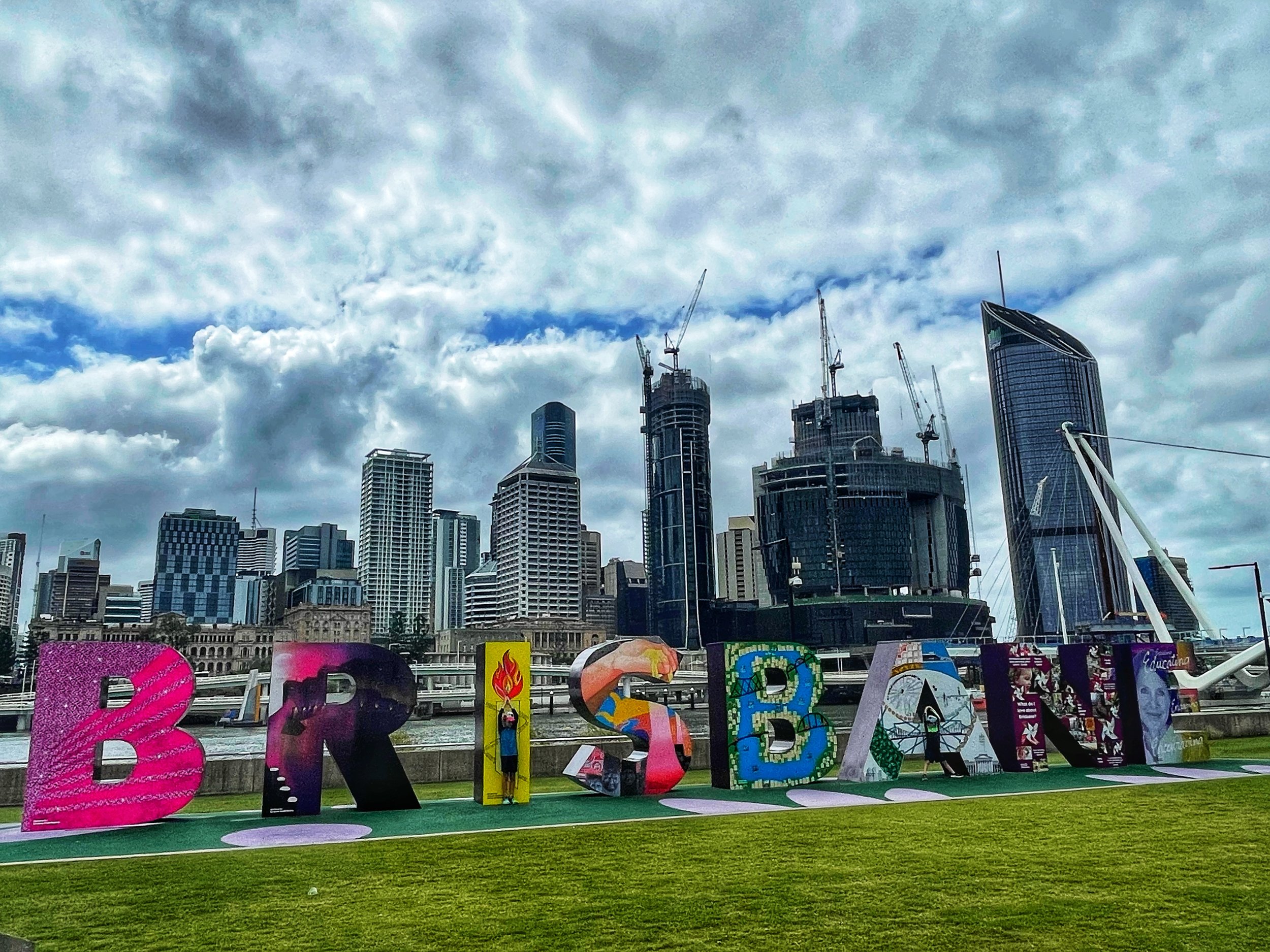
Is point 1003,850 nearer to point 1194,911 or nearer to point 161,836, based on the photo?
point 1194,911

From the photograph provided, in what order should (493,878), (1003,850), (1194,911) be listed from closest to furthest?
(1194,911)
(493,878)
(1003,850)

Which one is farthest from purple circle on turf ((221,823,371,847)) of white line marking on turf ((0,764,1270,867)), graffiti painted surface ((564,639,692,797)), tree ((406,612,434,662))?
tree ((406,612,434,662))

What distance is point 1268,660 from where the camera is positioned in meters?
44.5

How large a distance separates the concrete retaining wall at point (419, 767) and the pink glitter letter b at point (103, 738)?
244cm

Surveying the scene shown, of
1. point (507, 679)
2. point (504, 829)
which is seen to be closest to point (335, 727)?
point (507, 679)

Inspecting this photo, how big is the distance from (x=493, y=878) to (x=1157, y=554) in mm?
77070

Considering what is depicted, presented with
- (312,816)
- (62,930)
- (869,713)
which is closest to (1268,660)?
(869,713)

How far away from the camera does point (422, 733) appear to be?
6994 centimetres

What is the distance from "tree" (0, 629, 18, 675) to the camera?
15175cm

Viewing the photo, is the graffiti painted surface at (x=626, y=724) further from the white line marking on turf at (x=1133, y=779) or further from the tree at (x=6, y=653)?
the tree at (x=6, y=653)

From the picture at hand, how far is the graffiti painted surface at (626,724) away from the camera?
2016cm

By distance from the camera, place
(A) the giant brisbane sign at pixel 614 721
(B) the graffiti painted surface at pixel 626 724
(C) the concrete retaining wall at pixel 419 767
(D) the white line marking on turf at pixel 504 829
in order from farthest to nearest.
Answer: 1. (C) the concrete retaining wall at pixel 419 767
2. (B) the graffiti painted surface at pixel 626 724
3. (A) the giant brisbane sign at pixel 614 721
4. (D) the white line marking on turf at pixel 504 829

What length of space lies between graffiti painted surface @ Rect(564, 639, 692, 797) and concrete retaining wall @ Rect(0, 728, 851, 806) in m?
2.72

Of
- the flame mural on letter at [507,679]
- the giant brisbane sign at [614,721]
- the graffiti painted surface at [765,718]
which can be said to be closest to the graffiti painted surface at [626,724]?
the giant brisbane sign at [614,721]
